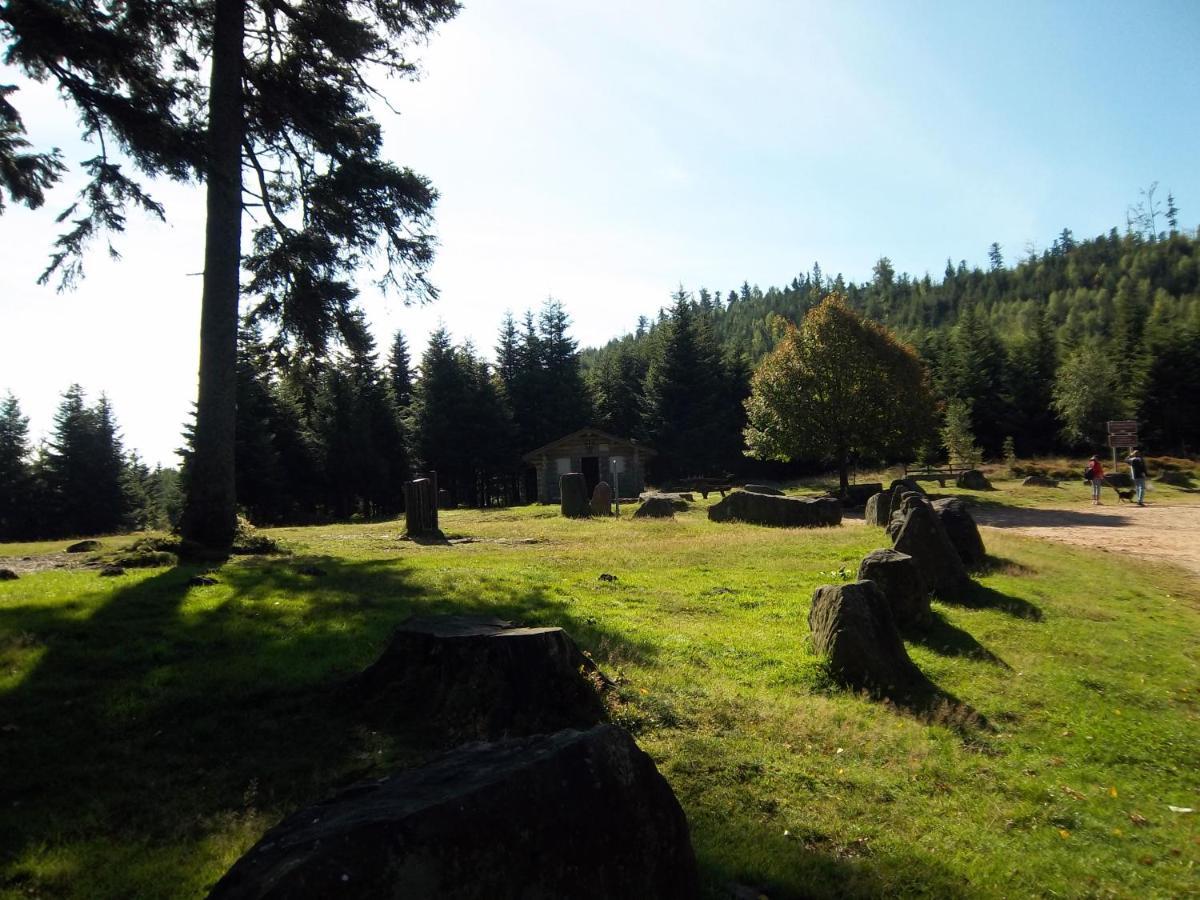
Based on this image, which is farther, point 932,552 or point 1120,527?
point 1120,527

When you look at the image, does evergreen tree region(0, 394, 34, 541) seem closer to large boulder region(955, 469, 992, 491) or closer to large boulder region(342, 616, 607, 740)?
large boulder region(342, 616, 607, 740)

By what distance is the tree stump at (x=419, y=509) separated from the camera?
2020 cm

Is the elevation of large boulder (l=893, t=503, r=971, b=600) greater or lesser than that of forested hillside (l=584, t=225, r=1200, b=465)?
lesser

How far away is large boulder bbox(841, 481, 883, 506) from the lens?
102 feet

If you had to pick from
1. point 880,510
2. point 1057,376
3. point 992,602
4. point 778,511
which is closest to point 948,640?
point 992,602

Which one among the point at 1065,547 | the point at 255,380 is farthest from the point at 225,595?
the point at 255,380

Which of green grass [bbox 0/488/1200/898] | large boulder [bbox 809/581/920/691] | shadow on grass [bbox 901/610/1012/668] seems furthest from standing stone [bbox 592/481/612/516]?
large boulder [bbox 809/581/920/691]

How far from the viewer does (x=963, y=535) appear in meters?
14.5

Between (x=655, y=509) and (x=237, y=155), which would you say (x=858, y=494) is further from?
(x=237, y=155)

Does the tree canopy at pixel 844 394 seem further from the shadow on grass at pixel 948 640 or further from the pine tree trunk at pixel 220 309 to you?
the pine tree trunk at pixel 220 309

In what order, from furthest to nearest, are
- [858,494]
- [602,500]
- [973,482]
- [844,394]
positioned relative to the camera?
[973,482] < [844,394] < [858,494] < [602,500]

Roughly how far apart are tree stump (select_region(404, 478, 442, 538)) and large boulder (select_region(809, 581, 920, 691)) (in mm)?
13729

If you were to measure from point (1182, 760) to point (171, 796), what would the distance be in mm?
8588

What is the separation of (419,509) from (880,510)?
13.4 metres
